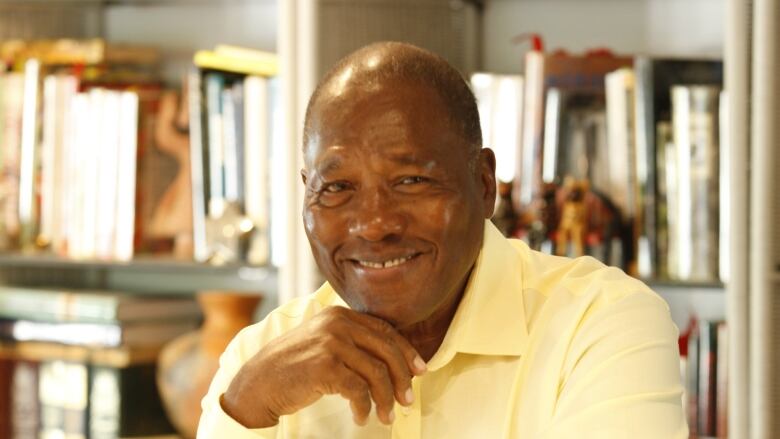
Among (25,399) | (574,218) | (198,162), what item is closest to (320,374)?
(574,218)

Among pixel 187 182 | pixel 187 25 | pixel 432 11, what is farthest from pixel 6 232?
pixel 432 11

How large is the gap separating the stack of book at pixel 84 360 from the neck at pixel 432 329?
1.21 meters

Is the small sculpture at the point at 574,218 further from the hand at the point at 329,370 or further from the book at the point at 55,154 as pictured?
the book at the point at 55,154

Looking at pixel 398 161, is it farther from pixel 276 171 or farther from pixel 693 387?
pixel 276 171

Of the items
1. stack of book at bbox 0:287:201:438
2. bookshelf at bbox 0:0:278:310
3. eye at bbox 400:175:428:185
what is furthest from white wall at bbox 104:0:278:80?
eye at bbox 400:175:428:185

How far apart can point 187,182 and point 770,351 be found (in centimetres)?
121

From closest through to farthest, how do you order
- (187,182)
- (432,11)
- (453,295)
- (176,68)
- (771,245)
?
(453,295) → (771,245) → (432,11) → (187,182) → (176,68)

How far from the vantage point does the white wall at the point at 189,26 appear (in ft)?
8.61

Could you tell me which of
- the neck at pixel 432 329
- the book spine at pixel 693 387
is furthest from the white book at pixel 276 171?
the neck at pixel 432 329

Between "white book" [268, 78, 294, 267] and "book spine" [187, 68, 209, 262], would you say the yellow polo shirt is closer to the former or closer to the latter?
Result: "white book" [268, 78, 294, 267]

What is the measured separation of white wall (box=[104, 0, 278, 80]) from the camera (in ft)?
8.61

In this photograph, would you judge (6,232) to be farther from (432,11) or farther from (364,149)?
(364,149)

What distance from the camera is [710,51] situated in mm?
2166

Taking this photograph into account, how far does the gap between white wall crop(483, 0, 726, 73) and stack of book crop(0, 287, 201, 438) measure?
901mm
